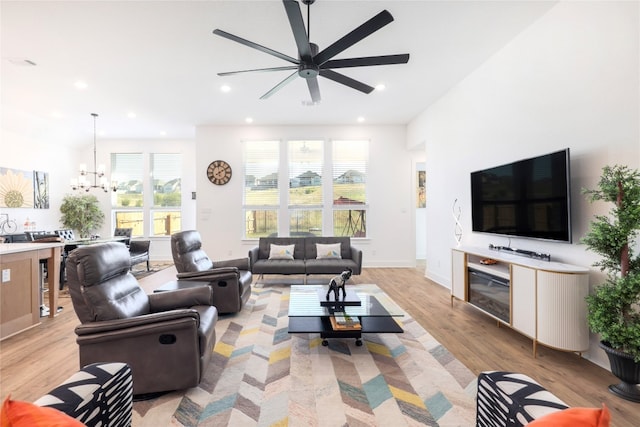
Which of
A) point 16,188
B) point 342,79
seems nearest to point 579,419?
point 342,79

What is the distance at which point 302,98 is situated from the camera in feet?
16.3

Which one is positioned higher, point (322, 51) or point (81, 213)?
point (322, 51)

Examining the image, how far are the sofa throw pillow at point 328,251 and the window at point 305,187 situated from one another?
4.44ft

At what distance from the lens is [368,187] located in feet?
21.5

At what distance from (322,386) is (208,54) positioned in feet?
12.4

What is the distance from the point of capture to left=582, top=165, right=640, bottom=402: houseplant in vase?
1.92 m

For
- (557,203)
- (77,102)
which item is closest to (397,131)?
(557,203)

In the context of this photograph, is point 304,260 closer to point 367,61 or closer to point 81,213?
point 367,61

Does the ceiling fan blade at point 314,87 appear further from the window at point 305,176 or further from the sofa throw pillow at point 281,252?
the window at point 305,176

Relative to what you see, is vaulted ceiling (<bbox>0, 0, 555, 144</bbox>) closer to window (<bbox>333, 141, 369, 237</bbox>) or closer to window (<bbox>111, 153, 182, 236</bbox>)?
window (<bbox>333, 141, 369, 237</bbox>)

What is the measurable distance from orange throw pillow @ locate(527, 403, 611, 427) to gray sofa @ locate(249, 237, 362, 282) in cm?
405

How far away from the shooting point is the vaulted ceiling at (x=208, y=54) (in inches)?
110

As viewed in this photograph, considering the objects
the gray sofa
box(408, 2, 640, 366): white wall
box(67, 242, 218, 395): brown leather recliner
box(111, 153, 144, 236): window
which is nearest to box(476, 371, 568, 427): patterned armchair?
box(67, 242, 218, 395): brown leather recliner

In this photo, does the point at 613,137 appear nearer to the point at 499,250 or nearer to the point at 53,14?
the point at 499,250
